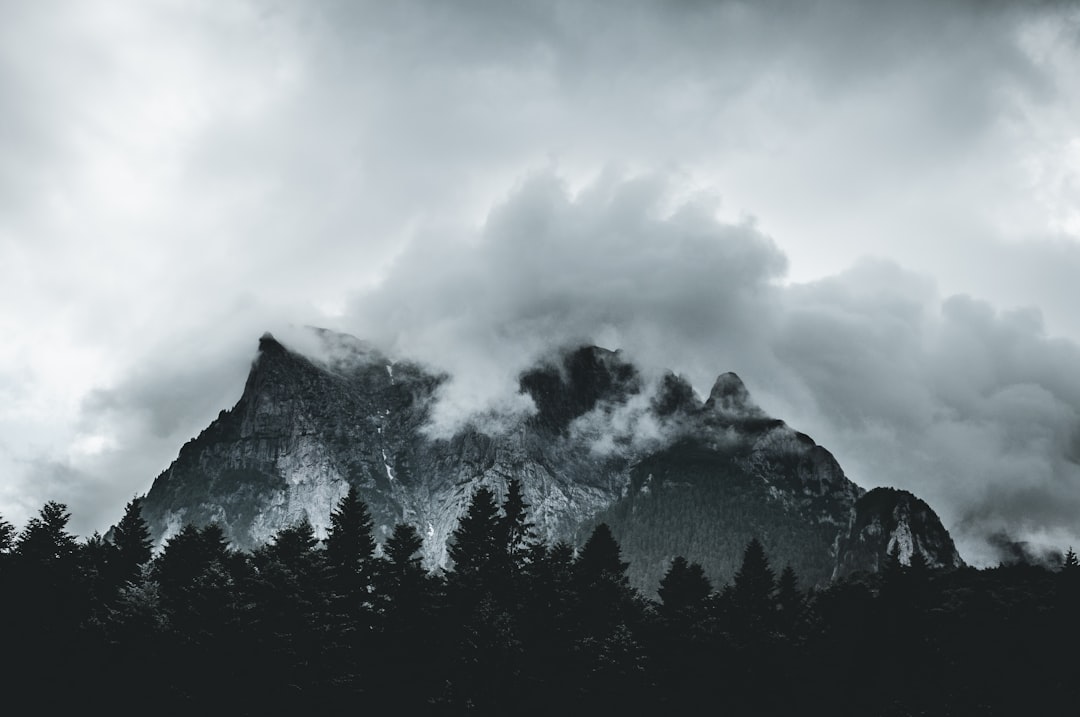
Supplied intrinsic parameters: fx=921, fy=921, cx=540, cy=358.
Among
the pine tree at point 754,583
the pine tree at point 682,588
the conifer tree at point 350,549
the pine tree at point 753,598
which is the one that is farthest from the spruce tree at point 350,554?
the pine tree at point 754,583

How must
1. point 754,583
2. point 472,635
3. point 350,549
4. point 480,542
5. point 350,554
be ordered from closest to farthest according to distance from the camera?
point 472,635
point 350,554
point 350,549
point 480,542
point 754,583

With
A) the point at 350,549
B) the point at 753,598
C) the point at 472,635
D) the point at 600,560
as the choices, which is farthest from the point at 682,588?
the point at 472,635

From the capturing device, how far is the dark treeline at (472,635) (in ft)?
189

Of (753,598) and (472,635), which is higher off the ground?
(753,598)

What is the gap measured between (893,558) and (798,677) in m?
24.5

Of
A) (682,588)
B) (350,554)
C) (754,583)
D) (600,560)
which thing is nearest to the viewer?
(350,554)

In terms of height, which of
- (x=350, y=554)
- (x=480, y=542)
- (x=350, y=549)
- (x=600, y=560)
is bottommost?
(x=350, y=554)

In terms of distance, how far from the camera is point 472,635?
62.2 m

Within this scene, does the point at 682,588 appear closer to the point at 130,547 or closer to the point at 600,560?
the point at 600,560

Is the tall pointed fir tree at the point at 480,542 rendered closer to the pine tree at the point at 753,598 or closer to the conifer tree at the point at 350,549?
the conifer tree at the point at 350,549

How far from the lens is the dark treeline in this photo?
189ft

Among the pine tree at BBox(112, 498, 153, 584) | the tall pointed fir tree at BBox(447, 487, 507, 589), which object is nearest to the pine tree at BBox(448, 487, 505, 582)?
the tall pointed fir tree at BBox(447, 487, 507, 589)

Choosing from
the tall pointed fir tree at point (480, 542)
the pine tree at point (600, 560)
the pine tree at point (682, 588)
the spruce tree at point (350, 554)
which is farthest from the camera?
the pine tree at point (682, 588)

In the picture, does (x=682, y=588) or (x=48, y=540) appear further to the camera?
(x=682, y=588)
